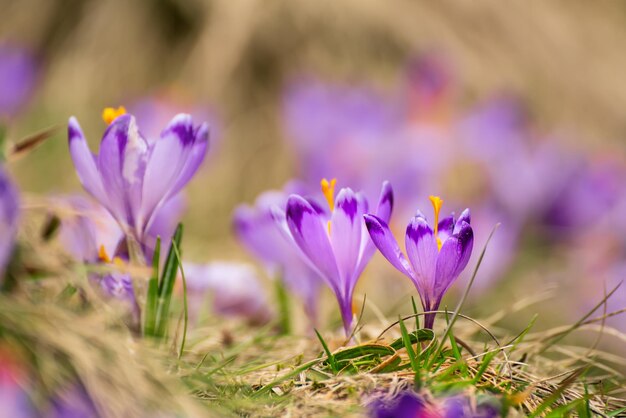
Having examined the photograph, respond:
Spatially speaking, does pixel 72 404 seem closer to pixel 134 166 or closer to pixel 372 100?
pixel 134 166

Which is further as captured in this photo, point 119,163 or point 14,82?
point 14,82

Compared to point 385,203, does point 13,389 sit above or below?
below

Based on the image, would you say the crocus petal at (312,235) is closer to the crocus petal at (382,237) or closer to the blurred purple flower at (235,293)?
the crocus petal at (382,237)

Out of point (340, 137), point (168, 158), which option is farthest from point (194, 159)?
point (340, 137)

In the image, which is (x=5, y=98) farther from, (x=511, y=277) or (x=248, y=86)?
(x=511, y=277)

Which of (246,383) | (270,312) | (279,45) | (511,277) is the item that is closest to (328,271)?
(246,383)

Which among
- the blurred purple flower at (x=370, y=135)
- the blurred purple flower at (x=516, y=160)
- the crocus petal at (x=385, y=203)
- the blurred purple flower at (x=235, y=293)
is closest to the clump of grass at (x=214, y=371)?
the crocus petal at (x=385, y=203)
